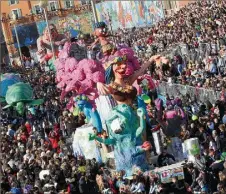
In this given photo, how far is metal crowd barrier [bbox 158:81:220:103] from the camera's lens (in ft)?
64.2

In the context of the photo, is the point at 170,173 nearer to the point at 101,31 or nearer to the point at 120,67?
the point at 120,67

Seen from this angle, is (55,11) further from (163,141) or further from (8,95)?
(163,141)

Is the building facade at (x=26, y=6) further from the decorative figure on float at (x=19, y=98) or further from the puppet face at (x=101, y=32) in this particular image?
the puppet face at (x=101, y=32)

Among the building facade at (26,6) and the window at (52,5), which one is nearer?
the building facade at (26,6)

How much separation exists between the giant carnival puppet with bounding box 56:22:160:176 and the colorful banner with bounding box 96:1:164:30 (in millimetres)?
35524

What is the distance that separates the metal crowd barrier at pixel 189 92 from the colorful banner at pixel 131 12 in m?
30.1

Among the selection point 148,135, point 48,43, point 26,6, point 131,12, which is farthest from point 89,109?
point 26,6

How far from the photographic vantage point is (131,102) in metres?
15.1

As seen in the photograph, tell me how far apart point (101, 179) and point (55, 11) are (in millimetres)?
49347

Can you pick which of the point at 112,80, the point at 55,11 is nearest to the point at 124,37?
the point at 55,11

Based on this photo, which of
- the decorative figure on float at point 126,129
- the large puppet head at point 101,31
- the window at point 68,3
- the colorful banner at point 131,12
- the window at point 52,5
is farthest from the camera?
the window at point 52,5

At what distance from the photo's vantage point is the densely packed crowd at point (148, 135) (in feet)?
42.4

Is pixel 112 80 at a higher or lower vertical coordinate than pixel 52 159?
higher

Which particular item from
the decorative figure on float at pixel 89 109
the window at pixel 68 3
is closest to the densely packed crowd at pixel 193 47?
the decorative figure on float at pixel 89 109
